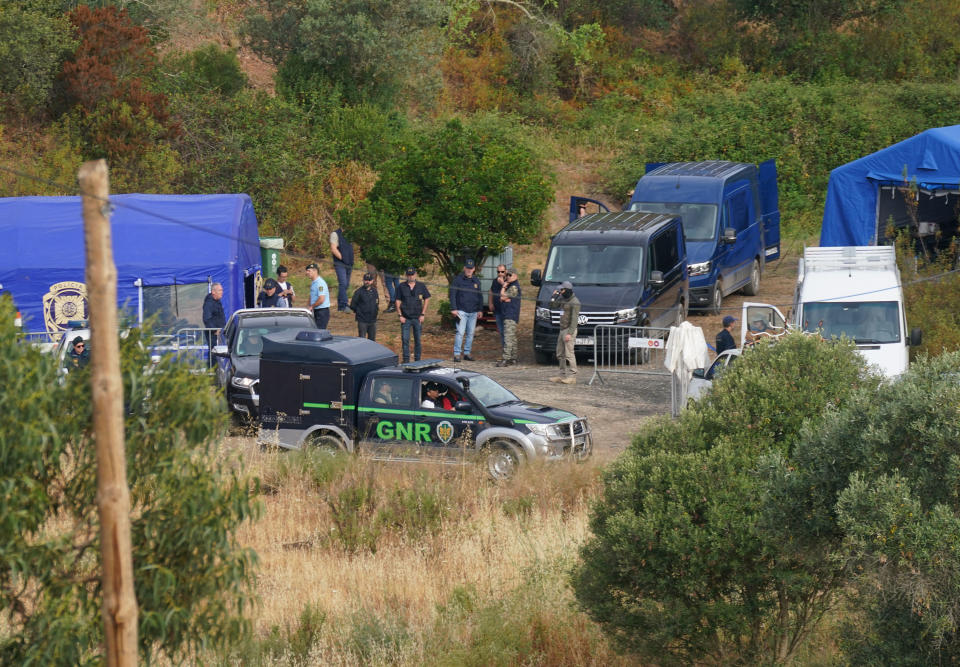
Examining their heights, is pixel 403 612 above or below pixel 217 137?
below

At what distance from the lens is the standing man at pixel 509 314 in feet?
65.8

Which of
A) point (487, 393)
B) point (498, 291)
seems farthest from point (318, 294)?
point (487, 393)

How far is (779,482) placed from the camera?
715 cm

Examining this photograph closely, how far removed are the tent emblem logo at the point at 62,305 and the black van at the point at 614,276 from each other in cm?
809

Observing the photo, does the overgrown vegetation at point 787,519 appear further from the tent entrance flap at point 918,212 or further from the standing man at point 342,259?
the standing man at point 342,259

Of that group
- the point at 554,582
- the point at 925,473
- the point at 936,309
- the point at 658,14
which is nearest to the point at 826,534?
the point at 925,473

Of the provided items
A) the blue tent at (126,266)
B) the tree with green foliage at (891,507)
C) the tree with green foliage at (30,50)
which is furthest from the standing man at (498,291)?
the tree with green foliage at (30,50)

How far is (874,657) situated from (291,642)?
477 centimetres

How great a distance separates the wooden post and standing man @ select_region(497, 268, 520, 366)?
1487 centimetres

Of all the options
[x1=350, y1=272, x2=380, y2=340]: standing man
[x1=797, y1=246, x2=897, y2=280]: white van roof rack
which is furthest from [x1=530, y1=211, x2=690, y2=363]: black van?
[x1=350, y1=272, x2=380, y2=340]: standing man

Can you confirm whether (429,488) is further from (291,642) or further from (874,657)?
(874,657)

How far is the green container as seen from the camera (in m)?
24.6

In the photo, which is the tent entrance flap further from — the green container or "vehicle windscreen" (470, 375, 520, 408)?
the green container

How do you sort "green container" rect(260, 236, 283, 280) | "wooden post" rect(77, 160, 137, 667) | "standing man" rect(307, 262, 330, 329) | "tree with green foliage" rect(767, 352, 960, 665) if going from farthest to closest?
"green container" rect(260, 236, 283, 280) → "standing man" rect(307, 262, 330, 329) → "tree with green foliage" rect(767, 352, 960, 665) → "wooden post" rect(77, 160, 137, 667)
